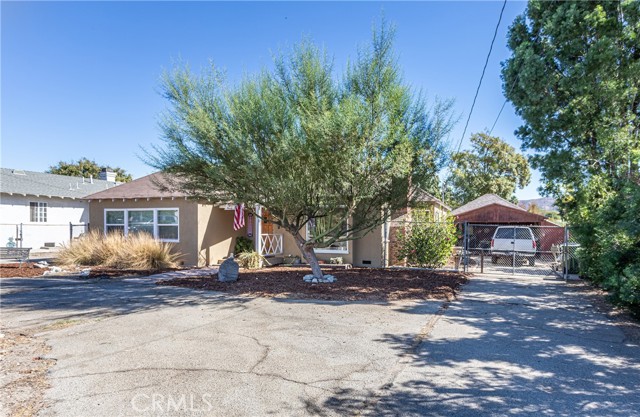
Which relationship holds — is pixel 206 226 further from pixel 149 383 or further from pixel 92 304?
pixel 149 383

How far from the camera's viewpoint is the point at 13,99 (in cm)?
1166

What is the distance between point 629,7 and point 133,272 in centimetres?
1578

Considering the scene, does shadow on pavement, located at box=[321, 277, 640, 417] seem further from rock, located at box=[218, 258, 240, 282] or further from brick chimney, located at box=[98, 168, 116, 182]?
brick chimney, located at box=[98, 168, 116, 182]

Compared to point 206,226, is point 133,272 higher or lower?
lower

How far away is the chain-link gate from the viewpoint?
42.0ft

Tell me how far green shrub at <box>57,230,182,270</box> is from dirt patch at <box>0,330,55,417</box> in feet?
26.4

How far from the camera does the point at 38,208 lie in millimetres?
23562

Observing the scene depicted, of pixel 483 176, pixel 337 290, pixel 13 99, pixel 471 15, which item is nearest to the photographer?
pixel 337 290

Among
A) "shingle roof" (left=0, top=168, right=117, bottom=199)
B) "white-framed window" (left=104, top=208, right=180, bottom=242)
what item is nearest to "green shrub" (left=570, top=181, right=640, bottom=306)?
"white-framed window" (left=104, top=208, right=180, bottom=242)

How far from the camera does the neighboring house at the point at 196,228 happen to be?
1484cm

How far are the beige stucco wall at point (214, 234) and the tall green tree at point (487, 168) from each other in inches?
1058

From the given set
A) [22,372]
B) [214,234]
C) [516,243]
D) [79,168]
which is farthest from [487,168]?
[79,168]

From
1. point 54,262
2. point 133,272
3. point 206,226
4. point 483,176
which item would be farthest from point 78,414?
point 483,176

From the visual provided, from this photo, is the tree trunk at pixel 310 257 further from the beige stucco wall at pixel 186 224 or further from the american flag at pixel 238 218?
the beige stucco wall at pixel 186 224
